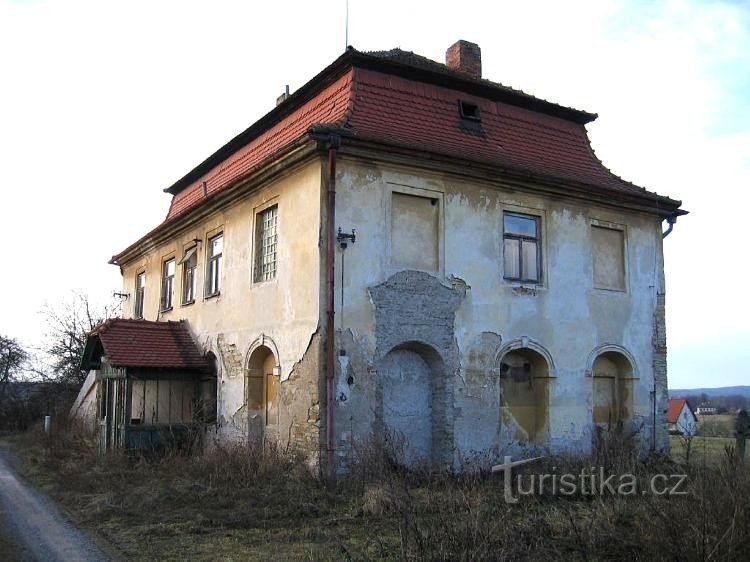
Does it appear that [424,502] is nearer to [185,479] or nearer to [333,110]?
[185,479]

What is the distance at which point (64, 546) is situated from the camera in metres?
8.74

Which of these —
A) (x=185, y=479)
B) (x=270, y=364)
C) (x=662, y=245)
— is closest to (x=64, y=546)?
(x=185, y=479)

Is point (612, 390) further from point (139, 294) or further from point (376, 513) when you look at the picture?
point (139, 294)

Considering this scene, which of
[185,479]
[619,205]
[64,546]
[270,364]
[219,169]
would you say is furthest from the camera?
[219,169]

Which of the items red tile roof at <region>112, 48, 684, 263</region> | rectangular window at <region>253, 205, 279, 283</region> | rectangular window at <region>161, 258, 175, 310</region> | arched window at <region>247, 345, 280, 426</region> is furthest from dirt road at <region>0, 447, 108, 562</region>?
rectangular window at <region>161, 258, 175, 310</region>

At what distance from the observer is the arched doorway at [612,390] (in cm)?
1591

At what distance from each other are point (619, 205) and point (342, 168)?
6947 mm

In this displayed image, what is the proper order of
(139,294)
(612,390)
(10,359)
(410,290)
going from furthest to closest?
(10,359), (139,294), (612,390), (410,290)

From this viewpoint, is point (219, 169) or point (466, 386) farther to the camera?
point (219, 169)

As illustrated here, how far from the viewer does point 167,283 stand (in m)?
21.1

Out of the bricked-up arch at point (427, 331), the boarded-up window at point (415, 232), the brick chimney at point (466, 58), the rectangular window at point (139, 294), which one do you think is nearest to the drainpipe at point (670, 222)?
the brick chimney at point (466, 58)

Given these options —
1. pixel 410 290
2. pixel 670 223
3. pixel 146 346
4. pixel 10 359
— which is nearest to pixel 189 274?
pixel 146 346

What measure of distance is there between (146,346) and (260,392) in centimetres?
350

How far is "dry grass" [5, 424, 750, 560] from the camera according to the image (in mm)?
6566
